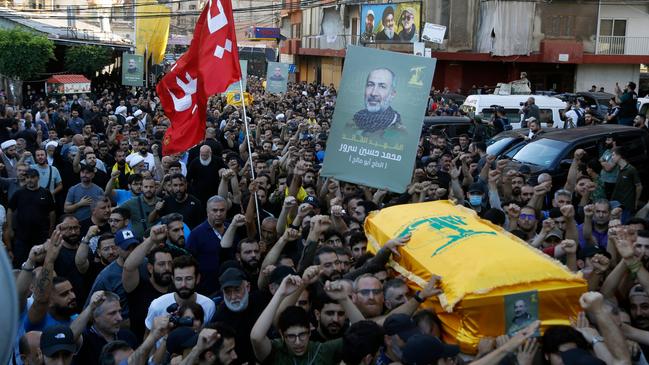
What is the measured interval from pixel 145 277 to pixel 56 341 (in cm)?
187

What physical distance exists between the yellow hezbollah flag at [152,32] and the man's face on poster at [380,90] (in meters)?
30.1

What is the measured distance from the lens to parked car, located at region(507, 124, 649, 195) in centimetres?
1230

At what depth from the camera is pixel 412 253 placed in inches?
243

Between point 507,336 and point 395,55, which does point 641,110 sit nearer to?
point 395,55

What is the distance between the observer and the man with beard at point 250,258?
7.04 m

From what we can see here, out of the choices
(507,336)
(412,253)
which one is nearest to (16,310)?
(507,336)

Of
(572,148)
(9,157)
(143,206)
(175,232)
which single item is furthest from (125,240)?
(572,148)

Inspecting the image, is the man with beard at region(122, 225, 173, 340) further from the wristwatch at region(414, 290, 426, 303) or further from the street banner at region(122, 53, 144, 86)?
the street banner at region(122, 53, 144, 86)

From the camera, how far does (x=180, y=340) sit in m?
4.83

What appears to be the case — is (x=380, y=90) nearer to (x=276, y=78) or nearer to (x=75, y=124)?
(x=75, y=124)

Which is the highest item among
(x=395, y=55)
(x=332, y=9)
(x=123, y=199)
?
(x=332, y=9)

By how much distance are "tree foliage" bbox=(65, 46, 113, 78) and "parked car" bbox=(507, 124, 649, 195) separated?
96.8 feet

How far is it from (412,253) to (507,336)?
54.1 inches

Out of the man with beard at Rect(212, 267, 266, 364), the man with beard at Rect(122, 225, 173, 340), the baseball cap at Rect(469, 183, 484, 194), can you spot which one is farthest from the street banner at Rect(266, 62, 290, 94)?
the man with beard at Rect(212, 267, 266, 364)
